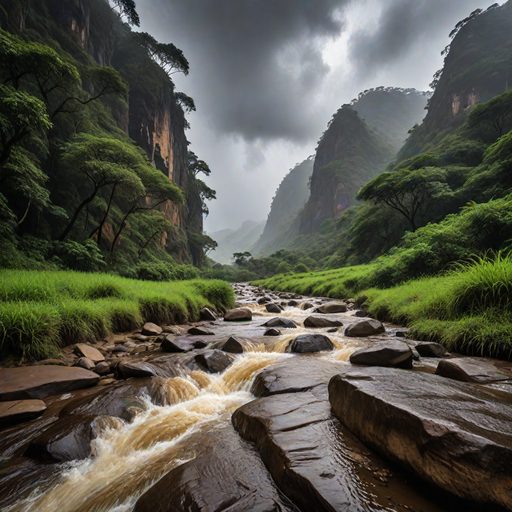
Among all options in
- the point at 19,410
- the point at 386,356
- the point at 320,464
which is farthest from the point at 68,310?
the point at 386,356

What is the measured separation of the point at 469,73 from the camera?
184ft

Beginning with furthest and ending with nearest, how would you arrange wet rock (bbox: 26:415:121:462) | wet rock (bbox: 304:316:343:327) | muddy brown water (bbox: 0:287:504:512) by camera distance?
wet rock (bbox: 304:316:343:327) < wet rock (bbox: 26:415:121:462) < muddy brown water (bbox: 0:287:504:512)

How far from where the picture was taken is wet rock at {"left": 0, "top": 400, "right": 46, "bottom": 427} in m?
2.93

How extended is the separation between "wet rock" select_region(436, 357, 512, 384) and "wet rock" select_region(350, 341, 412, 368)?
45 cm

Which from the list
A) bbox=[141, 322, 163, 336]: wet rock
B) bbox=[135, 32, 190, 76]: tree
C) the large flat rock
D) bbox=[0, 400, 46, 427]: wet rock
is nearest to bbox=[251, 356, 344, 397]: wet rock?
the large flat rock

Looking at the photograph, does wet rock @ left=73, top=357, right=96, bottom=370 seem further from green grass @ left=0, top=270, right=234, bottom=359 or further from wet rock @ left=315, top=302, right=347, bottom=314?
wet rock @ left=315, top=302, right=347, bottom=314

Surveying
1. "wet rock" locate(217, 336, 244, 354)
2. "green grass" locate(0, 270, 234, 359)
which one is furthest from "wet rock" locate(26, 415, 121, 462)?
"wet rock" locate(217, 336, 244, 354)

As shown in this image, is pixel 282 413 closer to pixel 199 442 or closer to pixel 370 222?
pixel 199 442

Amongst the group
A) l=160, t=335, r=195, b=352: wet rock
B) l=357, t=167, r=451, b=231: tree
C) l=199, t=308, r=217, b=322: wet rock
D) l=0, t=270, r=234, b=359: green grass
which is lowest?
l=160, t=335, r=195, b=352: wet rock

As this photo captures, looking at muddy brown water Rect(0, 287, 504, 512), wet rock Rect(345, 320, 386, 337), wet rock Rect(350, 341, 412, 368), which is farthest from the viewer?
wet rock Rect(345, 320, 386, 337)

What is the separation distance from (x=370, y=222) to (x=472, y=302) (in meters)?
27.7

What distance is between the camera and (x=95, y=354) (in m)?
4.93

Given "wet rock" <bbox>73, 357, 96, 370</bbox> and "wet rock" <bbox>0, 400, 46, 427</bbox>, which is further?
"wet rock" <bbox>73, 357, 96, 370</bbox>

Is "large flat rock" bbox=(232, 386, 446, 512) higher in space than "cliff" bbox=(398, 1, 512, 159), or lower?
lower
